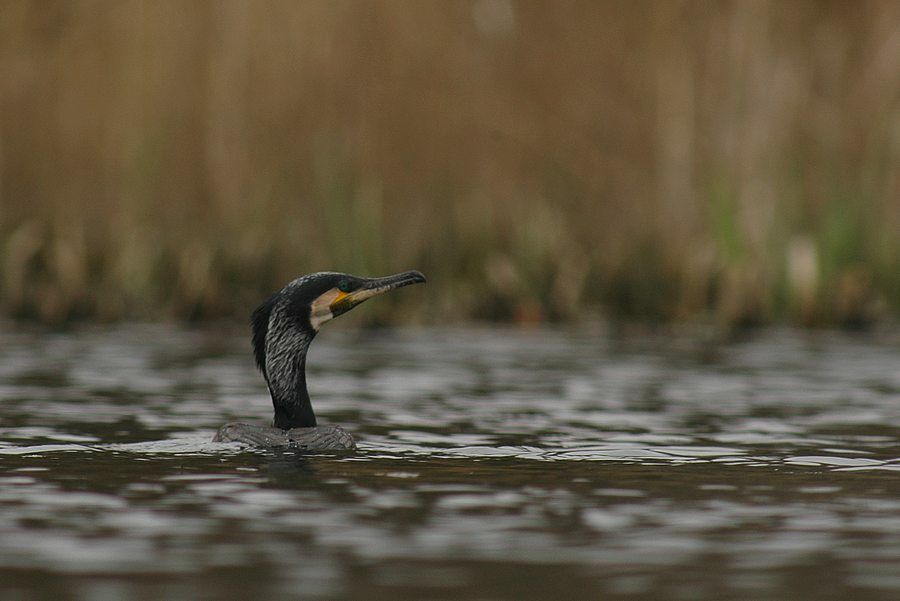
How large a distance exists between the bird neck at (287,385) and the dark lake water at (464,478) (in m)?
0.43

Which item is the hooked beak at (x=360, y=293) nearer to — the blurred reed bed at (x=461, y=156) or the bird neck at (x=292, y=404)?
the bird neck at (x=292, y=404)

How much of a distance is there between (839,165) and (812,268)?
138 centimetres

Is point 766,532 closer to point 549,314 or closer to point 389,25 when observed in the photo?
point 549,314

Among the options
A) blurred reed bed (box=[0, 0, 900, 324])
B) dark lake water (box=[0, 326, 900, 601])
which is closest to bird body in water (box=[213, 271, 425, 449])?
dark lake water (box=[0, 326, 900, 601])

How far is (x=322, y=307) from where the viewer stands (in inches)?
376

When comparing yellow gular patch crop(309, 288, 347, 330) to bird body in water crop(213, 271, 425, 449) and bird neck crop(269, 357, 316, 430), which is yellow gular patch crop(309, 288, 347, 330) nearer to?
bird body in water crop(213, 271, 425, 449)

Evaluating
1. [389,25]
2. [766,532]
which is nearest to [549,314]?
[389,25]

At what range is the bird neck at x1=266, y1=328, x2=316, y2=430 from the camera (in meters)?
9.37

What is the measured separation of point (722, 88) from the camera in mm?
16984

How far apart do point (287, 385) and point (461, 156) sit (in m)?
8.65

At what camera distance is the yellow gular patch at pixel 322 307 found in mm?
9539

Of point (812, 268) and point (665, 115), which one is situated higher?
point (665, 115)

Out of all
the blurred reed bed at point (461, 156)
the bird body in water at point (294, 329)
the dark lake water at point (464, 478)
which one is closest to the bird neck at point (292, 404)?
the bird body in water at point (294, 329)

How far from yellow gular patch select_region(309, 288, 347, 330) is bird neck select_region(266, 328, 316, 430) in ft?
0.60
